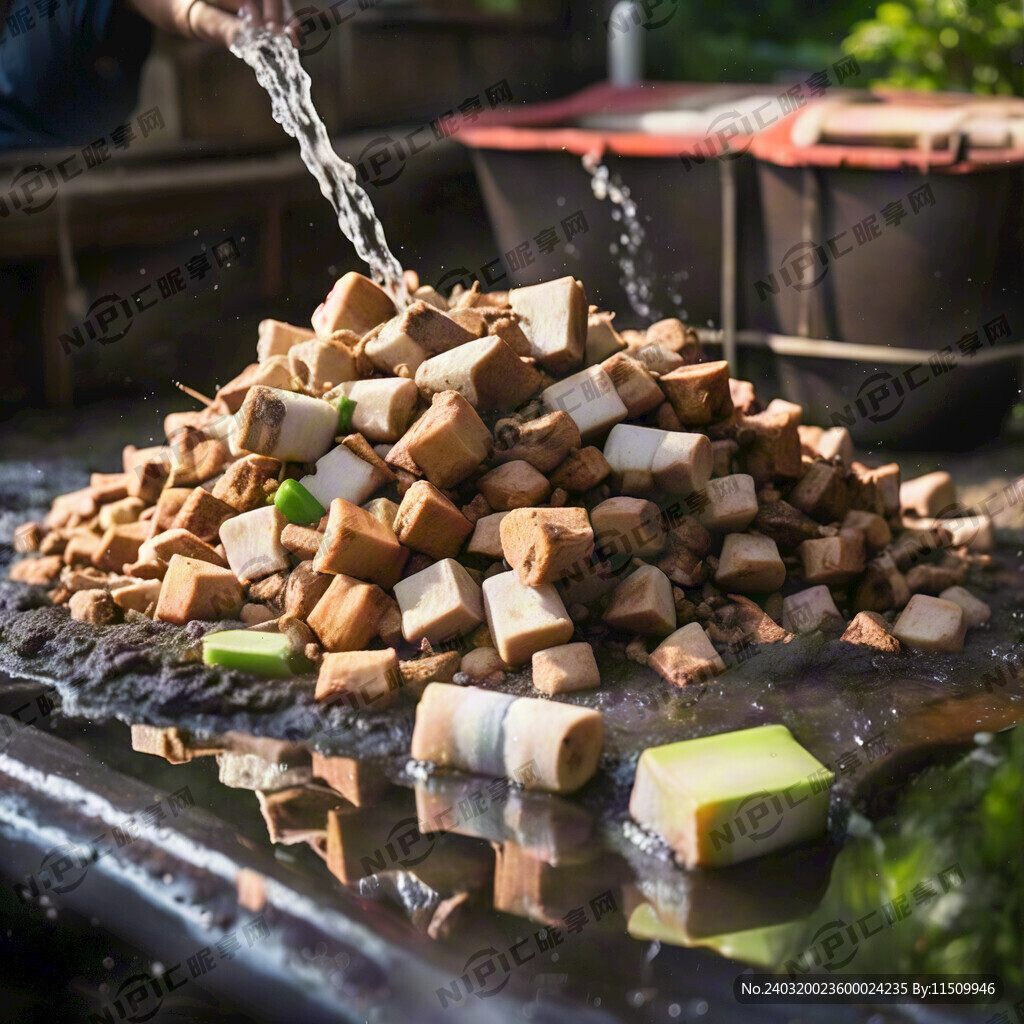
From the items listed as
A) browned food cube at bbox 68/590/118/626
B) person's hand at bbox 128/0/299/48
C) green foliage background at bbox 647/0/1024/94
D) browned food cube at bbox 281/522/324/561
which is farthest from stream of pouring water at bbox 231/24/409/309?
green foliage background at bbox 647/0/1024/94

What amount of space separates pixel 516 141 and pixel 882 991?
2.41 meters

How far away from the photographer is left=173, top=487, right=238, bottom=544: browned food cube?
5.10ft

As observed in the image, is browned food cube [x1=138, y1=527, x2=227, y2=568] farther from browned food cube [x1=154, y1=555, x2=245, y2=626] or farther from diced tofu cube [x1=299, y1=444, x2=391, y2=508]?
diced tofu cube [x1=299, y1=444, x2=391, y2=508]

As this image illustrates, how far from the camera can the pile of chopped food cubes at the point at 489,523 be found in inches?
53.1

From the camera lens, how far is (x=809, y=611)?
4.82ft

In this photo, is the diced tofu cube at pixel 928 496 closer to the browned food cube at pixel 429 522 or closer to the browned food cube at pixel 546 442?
the browned food cube at pixel 546 442

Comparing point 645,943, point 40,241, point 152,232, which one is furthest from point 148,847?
point 152,232

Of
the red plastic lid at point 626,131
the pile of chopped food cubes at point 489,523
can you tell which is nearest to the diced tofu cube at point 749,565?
the pile of chopped food cubes at point 489,523

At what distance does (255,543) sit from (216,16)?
1.03m

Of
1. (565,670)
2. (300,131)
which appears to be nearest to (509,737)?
(565,670)

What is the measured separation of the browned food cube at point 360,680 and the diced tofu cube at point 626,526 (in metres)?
0.32

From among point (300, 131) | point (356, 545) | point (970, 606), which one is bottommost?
point (970, 606)

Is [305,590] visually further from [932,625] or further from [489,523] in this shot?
[932,625]

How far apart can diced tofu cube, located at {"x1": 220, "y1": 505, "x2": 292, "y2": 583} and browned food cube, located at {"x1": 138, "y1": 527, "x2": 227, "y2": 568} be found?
33mm
